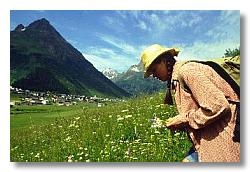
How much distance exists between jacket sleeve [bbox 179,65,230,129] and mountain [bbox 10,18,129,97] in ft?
4.85

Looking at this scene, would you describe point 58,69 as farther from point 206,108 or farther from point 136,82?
point 206,108

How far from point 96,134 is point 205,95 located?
1.61 m

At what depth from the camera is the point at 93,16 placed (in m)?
4.87

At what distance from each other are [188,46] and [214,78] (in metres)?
1.24

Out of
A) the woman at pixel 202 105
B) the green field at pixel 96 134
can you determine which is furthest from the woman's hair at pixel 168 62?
the green field at pixel 96 134

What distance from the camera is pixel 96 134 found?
16.0ft

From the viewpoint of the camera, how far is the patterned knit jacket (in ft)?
11.5

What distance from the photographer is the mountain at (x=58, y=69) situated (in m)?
4.91

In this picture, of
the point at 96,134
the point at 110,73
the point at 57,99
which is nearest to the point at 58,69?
the point at 57,99

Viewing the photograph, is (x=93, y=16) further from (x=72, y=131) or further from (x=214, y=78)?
(x=214, y=78)

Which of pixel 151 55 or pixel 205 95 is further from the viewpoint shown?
pixel 151 55

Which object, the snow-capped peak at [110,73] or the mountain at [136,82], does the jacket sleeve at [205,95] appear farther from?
the snow-capped peak at [110,73]

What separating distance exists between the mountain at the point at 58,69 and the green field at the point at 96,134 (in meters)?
0.16

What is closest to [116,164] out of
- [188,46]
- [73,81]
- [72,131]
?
[72,131]
